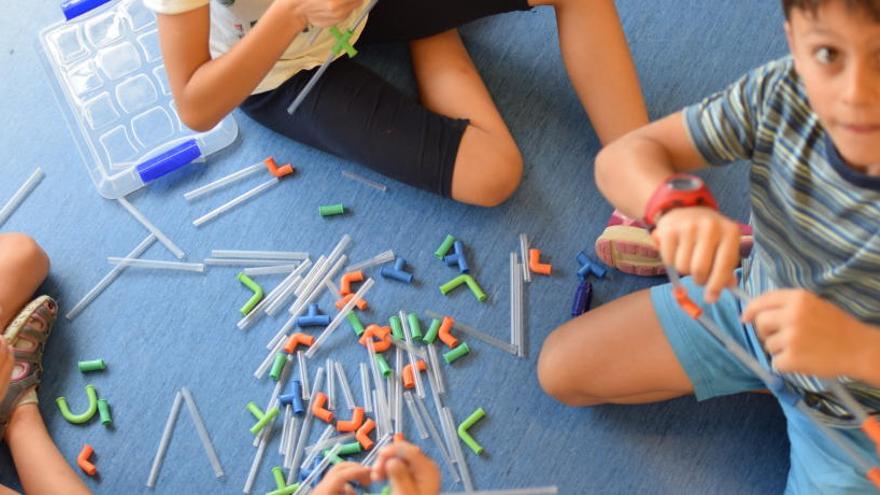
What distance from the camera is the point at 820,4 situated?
850 mm

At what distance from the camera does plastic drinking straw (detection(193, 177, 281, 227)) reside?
1.70m

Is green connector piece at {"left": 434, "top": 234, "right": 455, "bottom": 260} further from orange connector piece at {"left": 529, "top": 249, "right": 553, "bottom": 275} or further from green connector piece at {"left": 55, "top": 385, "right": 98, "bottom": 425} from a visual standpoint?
green connector piece at {"left": 55, "top": 385, "right": 98, "bottom": 425}

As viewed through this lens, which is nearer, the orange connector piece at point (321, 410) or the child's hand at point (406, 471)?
the child's hand at point (406, 471)

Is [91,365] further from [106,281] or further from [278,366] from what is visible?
[278,366]

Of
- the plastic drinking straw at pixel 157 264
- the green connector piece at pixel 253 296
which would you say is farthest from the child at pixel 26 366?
the green connector piece at pixel 253 296

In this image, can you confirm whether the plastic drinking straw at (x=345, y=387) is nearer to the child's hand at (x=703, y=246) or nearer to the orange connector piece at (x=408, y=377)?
the orange connector piece at (x=408, y=377)

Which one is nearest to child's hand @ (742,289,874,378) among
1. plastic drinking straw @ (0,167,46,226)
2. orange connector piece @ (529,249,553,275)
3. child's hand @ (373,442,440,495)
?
child's hand @ (373,442,440,495)

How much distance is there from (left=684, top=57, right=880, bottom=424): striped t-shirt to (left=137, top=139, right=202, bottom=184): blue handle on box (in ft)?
3.18

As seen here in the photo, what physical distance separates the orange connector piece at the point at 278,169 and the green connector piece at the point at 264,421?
442 millimetres

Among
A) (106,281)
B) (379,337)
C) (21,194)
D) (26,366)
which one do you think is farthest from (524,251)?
(21,194)

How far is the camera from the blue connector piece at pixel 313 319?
1572 millimetres

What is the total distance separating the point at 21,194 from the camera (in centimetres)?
176

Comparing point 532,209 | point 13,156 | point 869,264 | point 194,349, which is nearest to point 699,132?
point 869,264

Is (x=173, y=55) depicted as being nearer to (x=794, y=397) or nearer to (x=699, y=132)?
(x=699, y=132)
